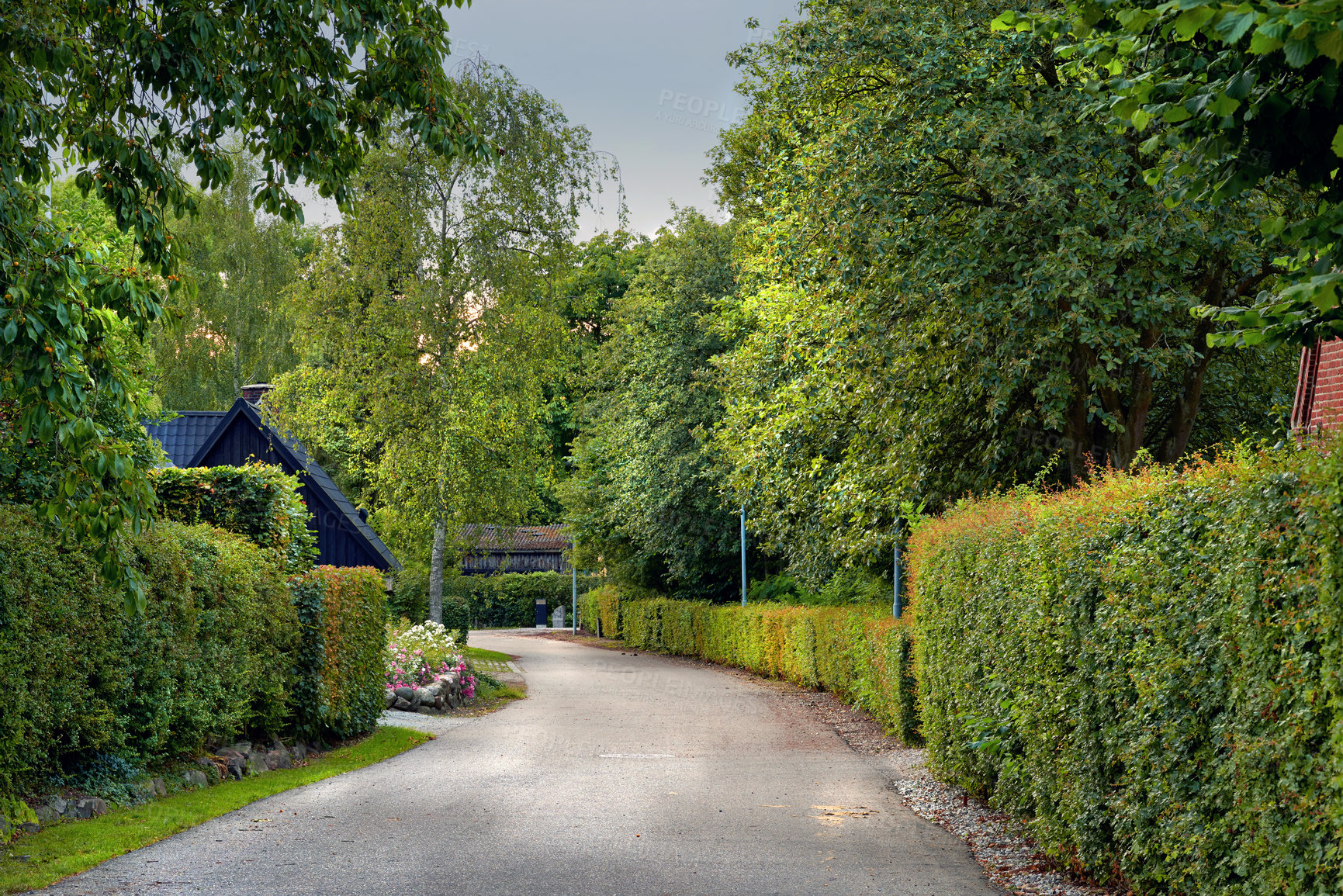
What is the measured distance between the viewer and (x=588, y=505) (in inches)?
1614

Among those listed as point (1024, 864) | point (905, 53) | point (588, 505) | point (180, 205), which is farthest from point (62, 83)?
point (588, 505)

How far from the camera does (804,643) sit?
78.3 feet

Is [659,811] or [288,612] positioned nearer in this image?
[659,811]

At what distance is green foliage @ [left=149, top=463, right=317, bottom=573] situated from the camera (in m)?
14.9

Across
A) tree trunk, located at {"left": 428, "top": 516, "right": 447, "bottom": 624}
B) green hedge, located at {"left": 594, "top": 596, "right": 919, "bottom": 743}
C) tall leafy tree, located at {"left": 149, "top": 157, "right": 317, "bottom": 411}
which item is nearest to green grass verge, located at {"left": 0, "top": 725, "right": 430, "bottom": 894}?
green hedge, located at {"left": 594, "top": 596, "right": 919, "bottom": 743}

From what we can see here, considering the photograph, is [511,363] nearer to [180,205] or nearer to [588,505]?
[588,505]

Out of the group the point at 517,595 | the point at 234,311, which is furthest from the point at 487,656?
the point at 517,595

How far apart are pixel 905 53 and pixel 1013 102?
5.03 ft

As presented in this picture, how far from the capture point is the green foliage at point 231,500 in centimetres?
1487

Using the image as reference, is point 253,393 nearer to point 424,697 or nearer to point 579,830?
point 424,697

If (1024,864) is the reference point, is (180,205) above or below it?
above

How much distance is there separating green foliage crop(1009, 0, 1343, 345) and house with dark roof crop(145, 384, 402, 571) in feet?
79.8

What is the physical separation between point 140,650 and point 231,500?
5.01 metres

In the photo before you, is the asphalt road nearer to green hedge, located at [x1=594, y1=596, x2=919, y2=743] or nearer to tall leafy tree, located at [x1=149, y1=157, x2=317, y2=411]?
green hedge, located at [x1=594, y1=596, x2=919, y2=743]
